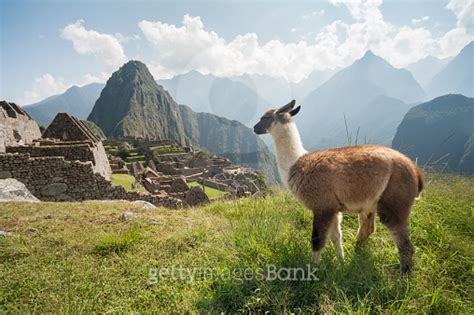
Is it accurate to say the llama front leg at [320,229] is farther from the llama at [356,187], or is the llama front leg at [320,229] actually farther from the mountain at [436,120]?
the mountain at [436,120]

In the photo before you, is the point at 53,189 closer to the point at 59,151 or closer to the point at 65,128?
the point at 59,151

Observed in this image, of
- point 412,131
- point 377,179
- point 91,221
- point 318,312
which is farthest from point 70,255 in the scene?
point 412,131

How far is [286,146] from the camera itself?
3680mm

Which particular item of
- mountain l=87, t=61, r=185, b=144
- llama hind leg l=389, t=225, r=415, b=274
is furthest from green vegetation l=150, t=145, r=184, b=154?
mountain l=87, t=61, r=185, b=144

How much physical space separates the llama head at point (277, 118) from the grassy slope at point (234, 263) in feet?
4.67

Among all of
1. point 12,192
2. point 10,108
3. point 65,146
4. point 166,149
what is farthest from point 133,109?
point 12,192

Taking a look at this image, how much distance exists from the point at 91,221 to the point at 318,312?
4.68 m

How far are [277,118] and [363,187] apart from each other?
1506mm

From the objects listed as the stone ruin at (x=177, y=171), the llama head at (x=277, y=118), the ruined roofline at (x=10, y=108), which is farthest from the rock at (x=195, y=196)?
the ruined roofline at (x=10, y=108)

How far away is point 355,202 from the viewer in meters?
3.11

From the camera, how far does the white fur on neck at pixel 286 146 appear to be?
3613 millimetres

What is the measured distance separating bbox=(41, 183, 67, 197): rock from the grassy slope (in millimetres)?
6938

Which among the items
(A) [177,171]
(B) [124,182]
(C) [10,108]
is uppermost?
(C) [10,108]

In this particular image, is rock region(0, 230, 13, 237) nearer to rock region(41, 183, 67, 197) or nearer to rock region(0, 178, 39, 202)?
rock region(0, 178, 39, 202)
